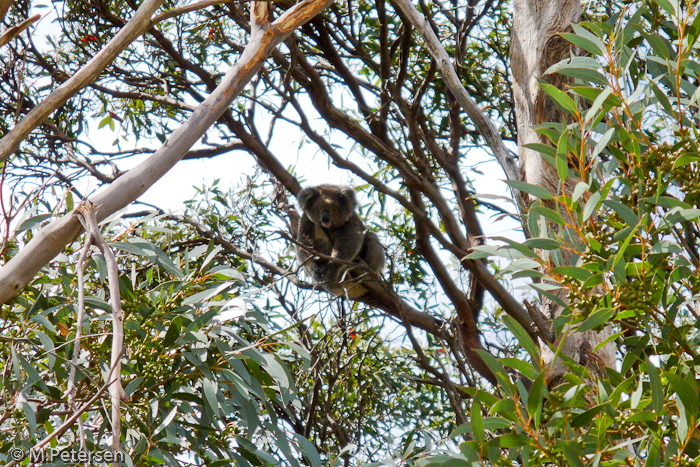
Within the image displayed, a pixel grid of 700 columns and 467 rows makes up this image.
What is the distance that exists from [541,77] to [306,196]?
264 cm

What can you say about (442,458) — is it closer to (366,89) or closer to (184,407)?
(184,407)

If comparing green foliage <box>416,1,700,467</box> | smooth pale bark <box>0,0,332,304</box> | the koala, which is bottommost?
green foliage <box>416,1,700,467</box>

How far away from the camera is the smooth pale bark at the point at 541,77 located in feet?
7.49

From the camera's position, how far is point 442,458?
1.27m

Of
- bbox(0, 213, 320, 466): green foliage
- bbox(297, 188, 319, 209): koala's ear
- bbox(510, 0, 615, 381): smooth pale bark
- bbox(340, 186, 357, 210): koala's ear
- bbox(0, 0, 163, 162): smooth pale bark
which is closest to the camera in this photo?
bbox(0, 0, 163, 162): smooth pale bark

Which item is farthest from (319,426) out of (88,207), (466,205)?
(88,207)

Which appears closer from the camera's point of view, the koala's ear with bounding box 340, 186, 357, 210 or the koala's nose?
the koala's nose

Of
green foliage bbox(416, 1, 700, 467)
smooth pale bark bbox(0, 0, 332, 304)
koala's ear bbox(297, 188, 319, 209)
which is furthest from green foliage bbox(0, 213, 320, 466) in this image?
koala's ear bbox(297, 188, 319, 209)

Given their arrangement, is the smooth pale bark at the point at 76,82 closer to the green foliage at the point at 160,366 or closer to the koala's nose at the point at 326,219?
the green foliage at the point at 160,366

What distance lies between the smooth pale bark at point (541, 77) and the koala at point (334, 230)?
232cm

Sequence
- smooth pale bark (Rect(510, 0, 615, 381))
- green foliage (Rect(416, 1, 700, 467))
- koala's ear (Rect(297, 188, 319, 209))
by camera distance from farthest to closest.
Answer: koala's ear (Rect(297, 188, 319, 209))
smooth pale bark (Rect(510, 0, 615, 381))
green foliage (Rect(416, 1, 700, 467))

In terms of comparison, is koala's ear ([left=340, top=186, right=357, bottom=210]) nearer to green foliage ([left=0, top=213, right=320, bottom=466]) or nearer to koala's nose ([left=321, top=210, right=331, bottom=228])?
koala's nose ([left=321, top=210, right=331, bottom=228])

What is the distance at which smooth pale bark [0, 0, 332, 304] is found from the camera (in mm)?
1185

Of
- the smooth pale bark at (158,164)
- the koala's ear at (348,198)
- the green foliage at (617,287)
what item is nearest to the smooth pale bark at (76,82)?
the smooth pale bark at (158,164)
